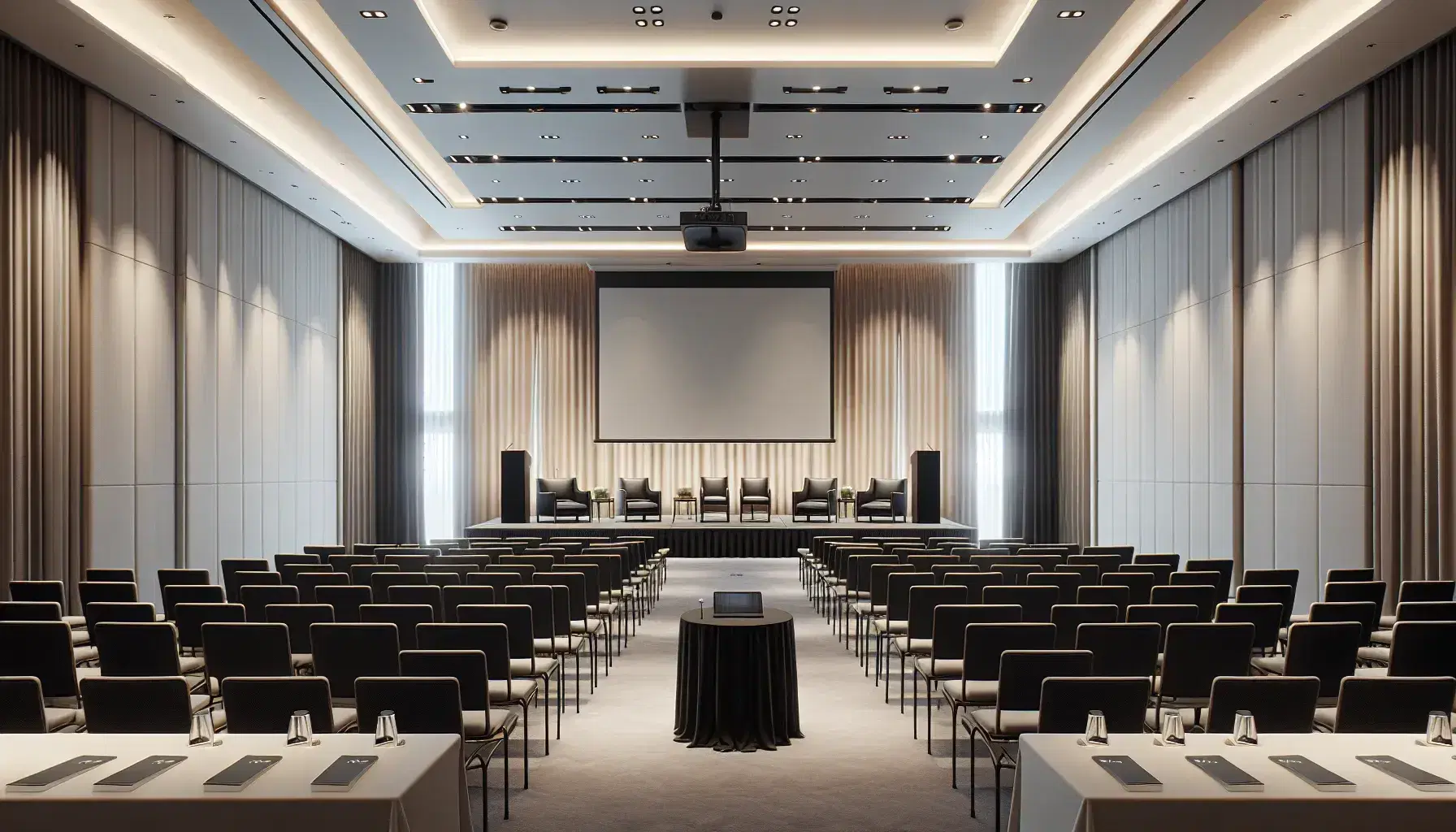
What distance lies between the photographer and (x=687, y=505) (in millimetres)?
18812

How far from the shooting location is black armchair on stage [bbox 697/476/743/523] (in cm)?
1709

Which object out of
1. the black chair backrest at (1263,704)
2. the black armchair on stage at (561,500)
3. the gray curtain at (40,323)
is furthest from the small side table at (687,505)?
the black chair backrest at (1263,704)

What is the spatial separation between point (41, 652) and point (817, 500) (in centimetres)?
1311

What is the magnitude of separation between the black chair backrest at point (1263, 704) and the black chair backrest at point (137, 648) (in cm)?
450

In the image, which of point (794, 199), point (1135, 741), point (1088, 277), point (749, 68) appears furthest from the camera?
point (1088, 277)

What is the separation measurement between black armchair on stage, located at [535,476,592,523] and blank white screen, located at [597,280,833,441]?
3.72ft

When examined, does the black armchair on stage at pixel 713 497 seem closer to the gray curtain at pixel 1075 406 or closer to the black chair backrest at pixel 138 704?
the gray curtain at pixel 1075 406

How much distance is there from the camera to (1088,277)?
55.3 feet

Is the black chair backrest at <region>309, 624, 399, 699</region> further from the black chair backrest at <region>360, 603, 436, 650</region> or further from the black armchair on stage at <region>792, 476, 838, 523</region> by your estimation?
the black armchair on stage at <region>792, 476, 838, 523</region>

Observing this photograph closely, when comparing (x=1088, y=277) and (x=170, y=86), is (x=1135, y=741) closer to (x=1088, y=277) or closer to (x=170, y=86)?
(x=170, y=86)

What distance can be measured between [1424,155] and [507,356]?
14301mm

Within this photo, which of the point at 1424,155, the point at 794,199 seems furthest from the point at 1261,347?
the point at 794,199

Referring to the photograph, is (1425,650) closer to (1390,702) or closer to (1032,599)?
(1390,702)

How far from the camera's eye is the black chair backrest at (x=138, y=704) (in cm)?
378
